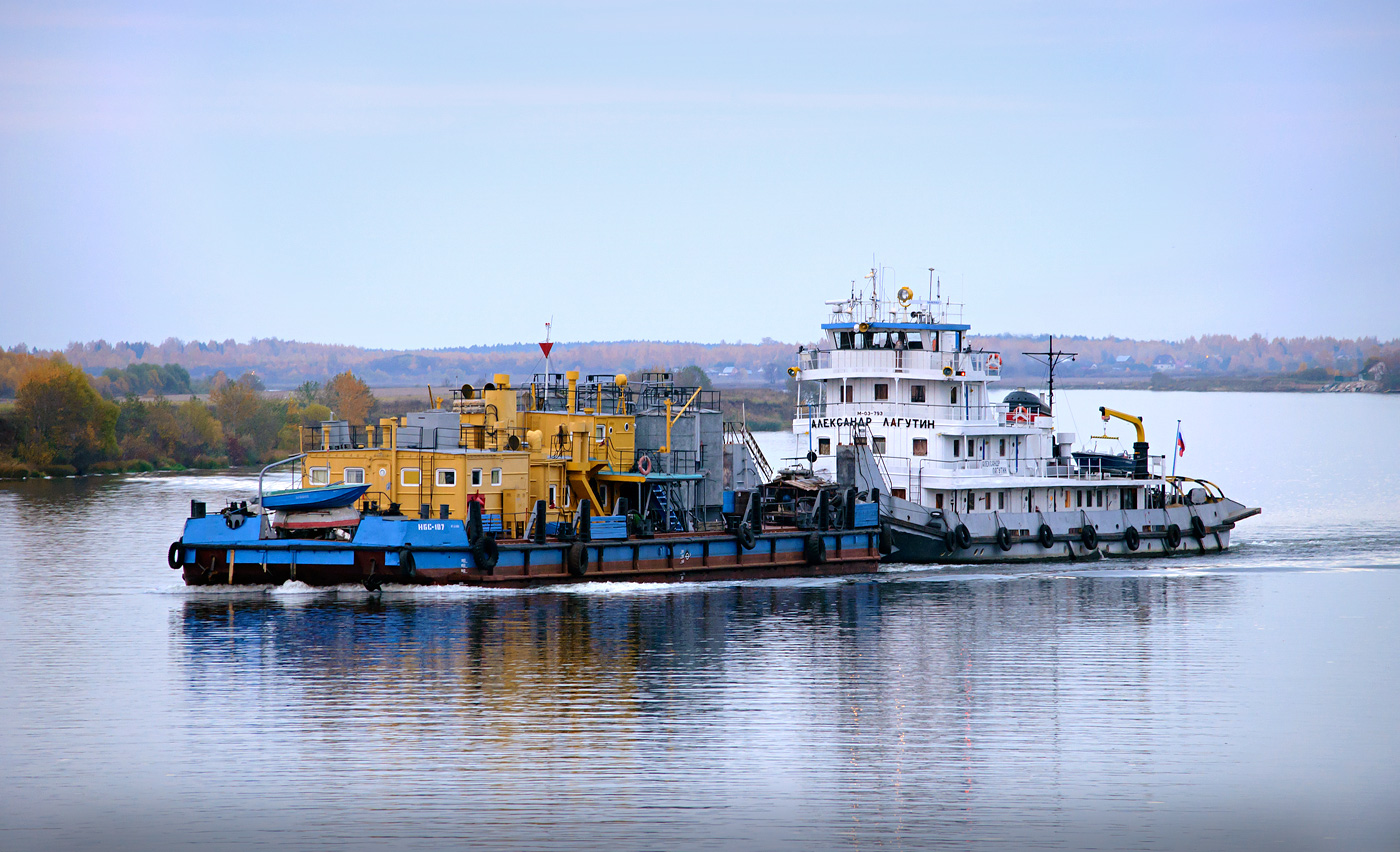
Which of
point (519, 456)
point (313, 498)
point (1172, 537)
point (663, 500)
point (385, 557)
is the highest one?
point (519, 456)

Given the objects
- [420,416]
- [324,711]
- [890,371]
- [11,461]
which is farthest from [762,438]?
[324,711]

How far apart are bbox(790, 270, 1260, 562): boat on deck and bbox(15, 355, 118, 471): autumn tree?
55.8 meters

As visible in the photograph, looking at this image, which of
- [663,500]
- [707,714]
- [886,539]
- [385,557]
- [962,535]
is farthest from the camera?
[962,535]

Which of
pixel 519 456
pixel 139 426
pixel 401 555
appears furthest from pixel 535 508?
pixel 139 426

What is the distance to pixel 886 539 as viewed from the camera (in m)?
41.8

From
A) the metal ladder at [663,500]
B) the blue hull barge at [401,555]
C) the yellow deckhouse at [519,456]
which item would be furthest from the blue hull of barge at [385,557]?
the metal ladder at [663,500]

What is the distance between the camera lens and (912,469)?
43.4 meters

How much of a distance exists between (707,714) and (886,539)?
18.1 m

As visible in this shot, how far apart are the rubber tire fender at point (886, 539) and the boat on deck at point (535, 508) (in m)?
0.18

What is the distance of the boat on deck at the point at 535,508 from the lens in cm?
3366

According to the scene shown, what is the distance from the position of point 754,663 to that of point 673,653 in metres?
1.79

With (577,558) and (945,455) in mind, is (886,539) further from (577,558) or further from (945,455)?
(577,558)

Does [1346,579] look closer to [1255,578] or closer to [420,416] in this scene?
[1255,578]

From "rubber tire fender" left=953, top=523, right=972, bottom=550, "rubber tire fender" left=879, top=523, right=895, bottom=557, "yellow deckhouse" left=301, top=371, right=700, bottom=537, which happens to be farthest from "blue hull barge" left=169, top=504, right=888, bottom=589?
"rubber tire fender" left=953, top=523, right=972, bottom=550
